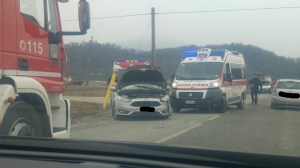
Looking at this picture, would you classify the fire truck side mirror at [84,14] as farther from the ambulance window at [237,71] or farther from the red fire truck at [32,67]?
the ambulance window at [237,71]

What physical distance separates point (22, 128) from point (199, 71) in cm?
1261

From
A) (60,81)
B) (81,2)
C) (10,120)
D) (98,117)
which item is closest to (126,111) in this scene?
(98,117)

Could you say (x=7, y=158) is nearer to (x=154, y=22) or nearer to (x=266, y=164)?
(x=266, y=164)

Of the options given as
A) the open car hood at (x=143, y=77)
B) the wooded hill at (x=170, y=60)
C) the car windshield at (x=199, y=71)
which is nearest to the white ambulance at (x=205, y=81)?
the car windshield at (x=199, y=71)

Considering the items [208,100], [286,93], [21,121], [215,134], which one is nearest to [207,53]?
[208,100]

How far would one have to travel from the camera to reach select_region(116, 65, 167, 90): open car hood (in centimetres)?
1548

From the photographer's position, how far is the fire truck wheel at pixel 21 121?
16.3 feet

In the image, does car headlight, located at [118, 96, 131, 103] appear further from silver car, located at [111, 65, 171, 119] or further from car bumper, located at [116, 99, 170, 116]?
car bumper, located at [116, 99, 170, 116]

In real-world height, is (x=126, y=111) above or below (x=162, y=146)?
below

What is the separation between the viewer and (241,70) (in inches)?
798

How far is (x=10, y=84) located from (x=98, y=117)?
415 inches

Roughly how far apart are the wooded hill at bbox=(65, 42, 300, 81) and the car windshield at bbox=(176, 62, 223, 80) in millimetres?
653

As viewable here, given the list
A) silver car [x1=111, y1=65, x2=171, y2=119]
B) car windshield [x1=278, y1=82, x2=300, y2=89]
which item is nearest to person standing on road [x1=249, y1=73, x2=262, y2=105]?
car windshield [x1=278, y1=82, x2=300, y2=89]

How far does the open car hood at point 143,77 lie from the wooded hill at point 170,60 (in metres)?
0.77
